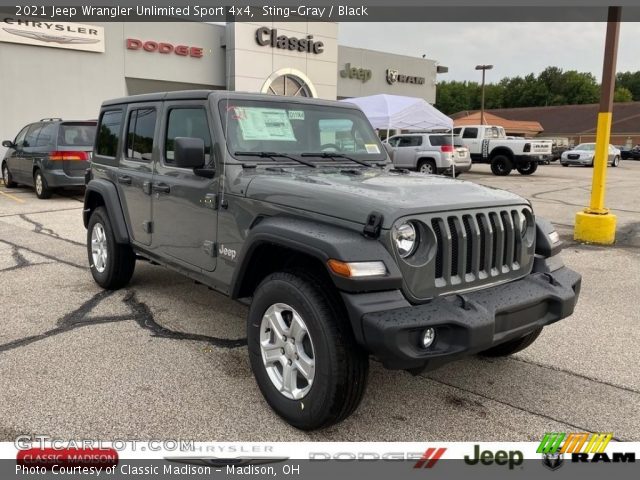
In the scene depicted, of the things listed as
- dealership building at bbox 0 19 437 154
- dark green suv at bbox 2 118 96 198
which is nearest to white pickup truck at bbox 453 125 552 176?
dealership building at bbox 0 19 437 154

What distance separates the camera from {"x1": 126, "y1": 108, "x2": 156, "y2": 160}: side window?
15.1 ft

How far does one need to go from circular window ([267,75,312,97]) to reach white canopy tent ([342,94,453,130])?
6.34 metres

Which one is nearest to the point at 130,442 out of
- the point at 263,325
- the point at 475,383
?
the point at 263,325

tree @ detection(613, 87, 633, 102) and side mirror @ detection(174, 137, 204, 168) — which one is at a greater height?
tree @ detection(613, 87, 633, 102)

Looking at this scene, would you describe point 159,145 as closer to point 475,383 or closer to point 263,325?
point 263,325

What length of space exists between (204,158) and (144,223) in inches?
52.2

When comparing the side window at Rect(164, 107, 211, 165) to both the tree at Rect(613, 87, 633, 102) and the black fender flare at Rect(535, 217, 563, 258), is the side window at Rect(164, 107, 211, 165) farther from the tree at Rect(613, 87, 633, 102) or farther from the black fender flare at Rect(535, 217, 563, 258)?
the tree at Rect(613, 87, 633, 102)

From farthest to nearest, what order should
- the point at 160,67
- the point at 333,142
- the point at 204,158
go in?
the point at 160,67 → the point at 333,142 → the point at 204,158

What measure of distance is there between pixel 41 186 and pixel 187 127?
9345 mm

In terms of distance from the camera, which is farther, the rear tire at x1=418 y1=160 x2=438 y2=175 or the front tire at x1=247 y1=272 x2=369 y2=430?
the rear tire at x1=418 y1=160 x2=438 y2=175

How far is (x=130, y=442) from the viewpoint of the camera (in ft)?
9.42

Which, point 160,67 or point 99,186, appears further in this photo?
point 160,67

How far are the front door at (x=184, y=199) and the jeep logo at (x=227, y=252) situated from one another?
93 mm

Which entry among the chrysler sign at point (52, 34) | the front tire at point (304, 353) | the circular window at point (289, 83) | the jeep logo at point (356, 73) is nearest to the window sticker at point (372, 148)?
the front tire at point (304, 353)
